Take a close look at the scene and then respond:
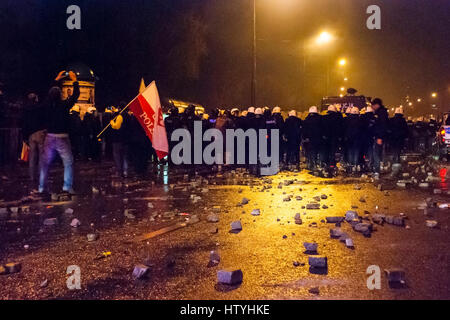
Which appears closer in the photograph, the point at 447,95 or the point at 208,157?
the point at 208,157

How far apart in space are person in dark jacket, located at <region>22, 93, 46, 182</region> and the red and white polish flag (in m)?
2.58

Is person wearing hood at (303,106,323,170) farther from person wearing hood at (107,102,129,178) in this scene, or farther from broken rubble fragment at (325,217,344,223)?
broken rubble fragment at (325,217,344,223)

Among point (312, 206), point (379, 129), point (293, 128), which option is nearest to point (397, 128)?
point (379, 129)

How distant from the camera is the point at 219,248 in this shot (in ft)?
16.6

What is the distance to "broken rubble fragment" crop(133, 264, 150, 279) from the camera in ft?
13.2

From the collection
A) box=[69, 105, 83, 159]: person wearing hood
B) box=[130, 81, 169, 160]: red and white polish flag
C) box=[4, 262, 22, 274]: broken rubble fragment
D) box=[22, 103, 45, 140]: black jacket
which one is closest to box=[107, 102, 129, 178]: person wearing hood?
box=[130, 81, 169, 160]: red and white polish flag

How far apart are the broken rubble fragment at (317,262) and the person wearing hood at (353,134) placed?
10611 mm

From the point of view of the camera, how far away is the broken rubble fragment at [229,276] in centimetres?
382

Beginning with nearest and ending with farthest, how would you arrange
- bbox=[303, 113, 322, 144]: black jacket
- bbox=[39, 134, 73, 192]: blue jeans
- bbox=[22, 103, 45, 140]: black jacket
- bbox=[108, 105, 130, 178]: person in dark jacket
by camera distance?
bbox=[39, 134, 73, 192]: blue jeans
bbox=[22, 103, 45, 140]: black jacket
bbox=[108, 105, 130, 178]: person in dark jacket
bbox=[303, 113, 322, 144]: black jacket

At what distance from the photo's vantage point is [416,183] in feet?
36.0

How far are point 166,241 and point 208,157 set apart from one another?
483 inches

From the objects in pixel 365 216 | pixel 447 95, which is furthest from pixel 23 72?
pixel 447 95
